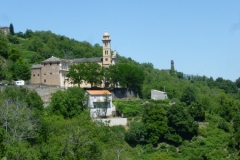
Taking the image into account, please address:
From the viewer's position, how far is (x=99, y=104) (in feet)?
178

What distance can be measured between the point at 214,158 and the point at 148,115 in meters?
8.65

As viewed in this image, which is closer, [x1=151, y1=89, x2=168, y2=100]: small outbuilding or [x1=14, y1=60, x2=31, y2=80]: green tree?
[x1=151, y1=89, x2=168, y2=100]: small outbuilding

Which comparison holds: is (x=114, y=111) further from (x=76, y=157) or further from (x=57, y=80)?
(x=76, y=157)

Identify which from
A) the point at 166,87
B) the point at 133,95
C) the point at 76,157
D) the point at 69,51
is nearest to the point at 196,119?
the point at 133,95

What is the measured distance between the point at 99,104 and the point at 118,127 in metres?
4.54

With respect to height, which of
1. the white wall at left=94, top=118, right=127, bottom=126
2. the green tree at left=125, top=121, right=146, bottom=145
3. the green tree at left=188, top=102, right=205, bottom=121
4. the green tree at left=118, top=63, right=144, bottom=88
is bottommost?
the green tree at left=125, top=121, right=146, bottom=145

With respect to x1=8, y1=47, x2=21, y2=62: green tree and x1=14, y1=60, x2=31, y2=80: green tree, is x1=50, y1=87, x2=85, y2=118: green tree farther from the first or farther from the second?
x1=8, y1=47, x2=21, y2=62: green tree

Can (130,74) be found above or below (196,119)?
above

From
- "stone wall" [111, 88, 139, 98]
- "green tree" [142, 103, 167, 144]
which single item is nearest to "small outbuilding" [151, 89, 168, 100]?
"stone wall" [111, 88, 139, 98]

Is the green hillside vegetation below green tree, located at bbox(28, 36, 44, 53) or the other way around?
below

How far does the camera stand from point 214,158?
46.7 m

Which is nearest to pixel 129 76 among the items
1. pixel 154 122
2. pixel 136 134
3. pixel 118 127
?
pixel 118 127

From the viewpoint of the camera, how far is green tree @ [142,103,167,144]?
164ft

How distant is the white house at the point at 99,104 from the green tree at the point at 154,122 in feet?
16.4
